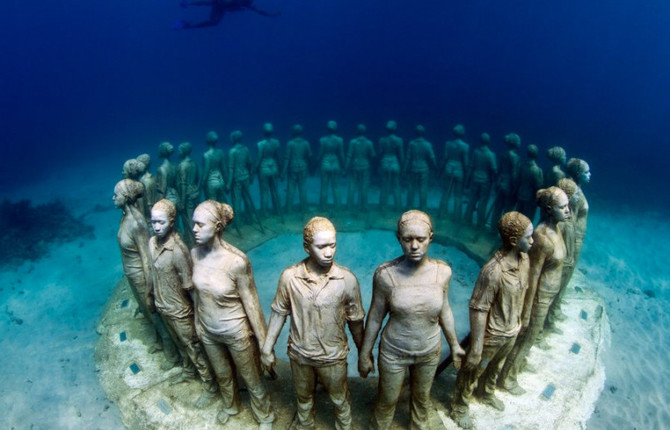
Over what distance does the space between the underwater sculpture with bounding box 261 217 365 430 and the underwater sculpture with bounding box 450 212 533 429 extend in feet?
4.15

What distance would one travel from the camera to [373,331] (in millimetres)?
4160

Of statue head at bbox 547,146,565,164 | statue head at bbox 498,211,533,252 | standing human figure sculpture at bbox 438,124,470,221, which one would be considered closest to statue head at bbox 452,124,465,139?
standing human figure sculpture at bbox 438,124,470,221

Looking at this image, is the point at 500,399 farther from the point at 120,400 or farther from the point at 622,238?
the point at 622,238

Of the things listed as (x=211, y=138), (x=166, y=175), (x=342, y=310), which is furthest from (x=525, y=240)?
(x=211, y=138)

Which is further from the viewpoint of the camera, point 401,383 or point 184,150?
point 184,150

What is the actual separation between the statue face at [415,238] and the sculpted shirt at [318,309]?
0.67 meters

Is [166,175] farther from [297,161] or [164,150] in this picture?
[297,161]

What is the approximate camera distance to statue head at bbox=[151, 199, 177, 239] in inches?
170

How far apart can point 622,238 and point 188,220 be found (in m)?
12.0

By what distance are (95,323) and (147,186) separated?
114 inches

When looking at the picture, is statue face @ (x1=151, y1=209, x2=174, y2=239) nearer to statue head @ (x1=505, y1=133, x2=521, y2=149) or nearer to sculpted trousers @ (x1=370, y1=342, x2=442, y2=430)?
sculpted trousers @ (x1=370, y1=342, x2=442, y2=430)

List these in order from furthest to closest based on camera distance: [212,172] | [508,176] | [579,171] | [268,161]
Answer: [268,161], [212,172], [508,176], [579,171]

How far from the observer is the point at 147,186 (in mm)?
7148

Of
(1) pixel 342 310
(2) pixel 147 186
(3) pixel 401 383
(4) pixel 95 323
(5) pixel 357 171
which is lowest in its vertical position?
(4) pixel 95 323
